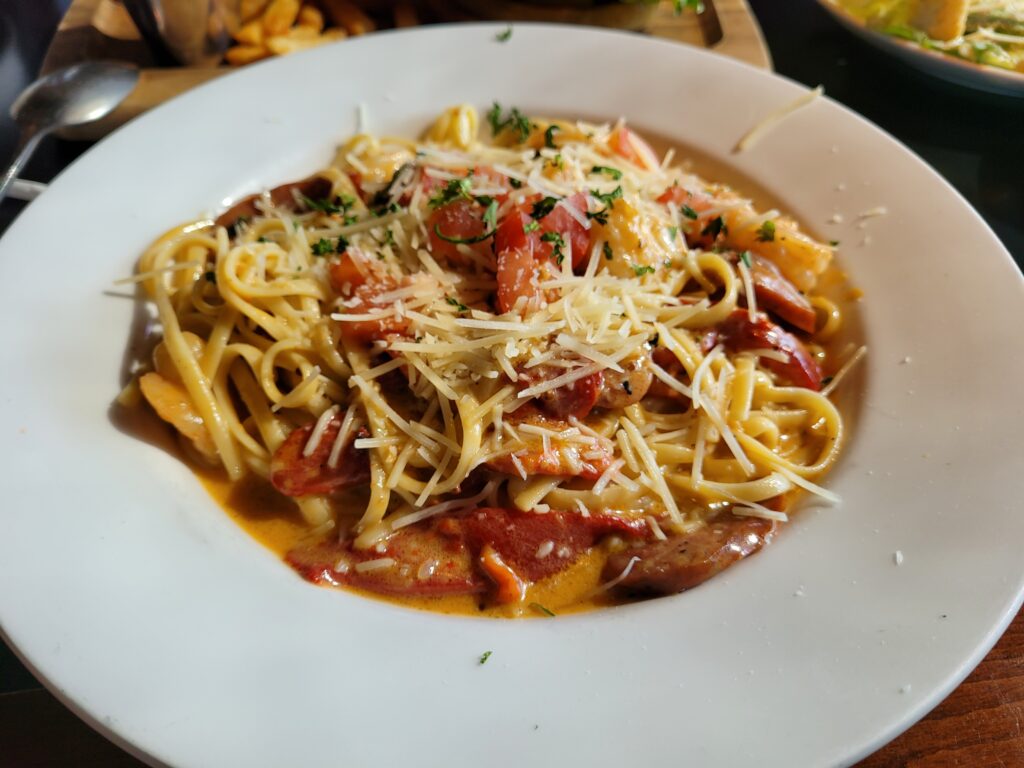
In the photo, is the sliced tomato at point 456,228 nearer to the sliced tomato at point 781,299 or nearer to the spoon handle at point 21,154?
the sliced tomato at point 781,299

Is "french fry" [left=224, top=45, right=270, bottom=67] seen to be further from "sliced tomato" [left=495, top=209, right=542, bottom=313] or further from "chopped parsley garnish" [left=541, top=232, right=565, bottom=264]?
"chopped parsley garnish" [left=541, top=232, right=565, bottom=264]

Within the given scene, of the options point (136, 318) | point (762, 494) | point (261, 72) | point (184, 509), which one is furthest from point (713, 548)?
point (261, 72)

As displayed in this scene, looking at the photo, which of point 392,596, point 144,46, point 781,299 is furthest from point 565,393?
point 144,46

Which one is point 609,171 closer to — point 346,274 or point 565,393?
point 565,393

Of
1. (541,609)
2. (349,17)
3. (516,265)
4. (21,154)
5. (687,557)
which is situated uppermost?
(349,17)

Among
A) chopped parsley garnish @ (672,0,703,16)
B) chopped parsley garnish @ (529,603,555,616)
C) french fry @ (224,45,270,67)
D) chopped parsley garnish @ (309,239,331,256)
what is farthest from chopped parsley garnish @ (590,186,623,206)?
french fry @ (224,45,270,67)

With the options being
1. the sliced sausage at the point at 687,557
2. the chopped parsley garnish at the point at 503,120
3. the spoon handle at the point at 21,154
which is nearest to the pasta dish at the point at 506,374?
the sliced sausage at the point at 687,557

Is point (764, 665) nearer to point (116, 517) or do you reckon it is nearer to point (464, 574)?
point (464, 574)
